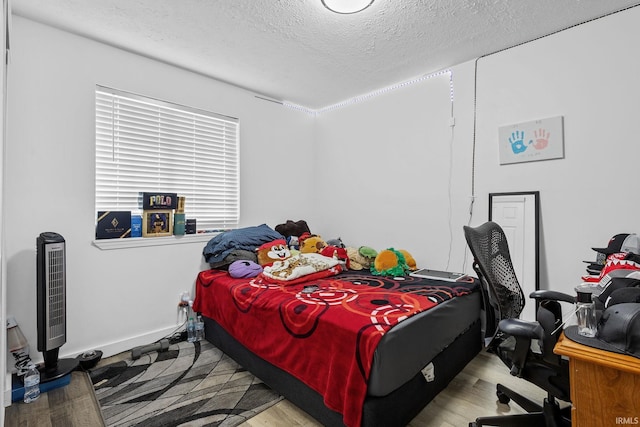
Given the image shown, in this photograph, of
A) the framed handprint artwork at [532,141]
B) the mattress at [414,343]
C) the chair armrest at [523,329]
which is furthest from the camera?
the framed handprint artwork at [532,141]

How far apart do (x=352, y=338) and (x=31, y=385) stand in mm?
2023

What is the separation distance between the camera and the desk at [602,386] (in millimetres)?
→ 858

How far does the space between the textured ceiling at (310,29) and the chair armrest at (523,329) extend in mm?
1997

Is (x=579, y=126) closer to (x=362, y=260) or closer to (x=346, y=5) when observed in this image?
(x=346, y=5)

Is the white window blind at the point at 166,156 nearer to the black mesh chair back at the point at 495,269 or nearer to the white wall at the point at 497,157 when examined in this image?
the white wall at the point at 497,157

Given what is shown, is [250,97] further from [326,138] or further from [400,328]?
[400,328]

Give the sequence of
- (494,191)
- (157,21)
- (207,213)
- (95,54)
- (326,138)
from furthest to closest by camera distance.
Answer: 1. (326,138)
2. (207,213)
3. (494,191)
4. (95,54)
5. (157,21)

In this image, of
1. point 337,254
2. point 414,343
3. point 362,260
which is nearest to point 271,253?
point 337,254

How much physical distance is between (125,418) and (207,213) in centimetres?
183

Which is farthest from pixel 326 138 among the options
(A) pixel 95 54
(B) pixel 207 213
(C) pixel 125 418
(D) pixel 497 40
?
(C) pixel 125 418

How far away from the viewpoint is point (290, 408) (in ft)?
5.87

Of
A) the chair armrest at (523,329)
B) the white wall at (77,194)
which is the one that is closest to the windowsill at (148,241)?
the white wall at (77,194)

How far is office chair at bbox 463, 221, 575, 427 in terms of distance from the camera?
4.05 ft

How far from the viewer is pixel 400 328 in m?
1.53
